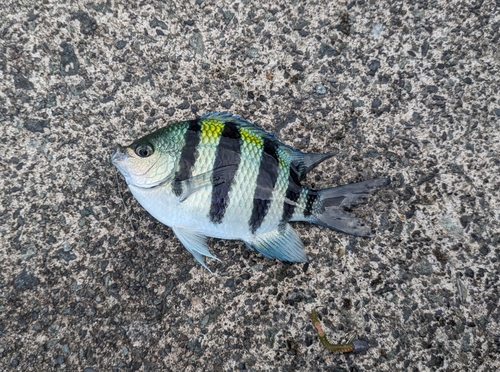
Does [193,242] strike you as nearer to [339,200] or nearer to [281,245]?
[281,245]

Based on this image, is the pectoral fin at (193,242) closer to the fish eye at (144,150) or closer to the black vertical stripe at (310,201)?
the fish eye at (144,150)

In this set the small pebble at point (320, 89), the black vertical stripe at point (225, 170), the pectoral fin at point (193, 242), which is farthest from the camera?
the small pebble at point (320, 89)

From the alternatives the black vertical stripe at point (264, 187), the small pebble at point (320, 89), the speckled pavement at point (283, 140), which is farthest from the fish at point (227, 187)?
the small pebble at point (320, 89)

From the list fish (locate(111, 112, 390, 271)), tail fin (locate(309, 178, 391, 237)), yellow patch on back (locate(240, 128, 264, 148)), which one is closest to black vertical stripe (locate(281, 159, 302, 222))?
fish (locate(111, 112, 390, 271))

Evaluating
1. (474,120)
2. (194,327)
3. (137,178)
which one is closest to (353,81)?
(474,120)

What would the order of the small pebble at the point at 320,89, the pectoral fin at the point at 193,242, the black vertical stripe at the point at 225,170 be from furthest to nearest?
the small pebble at the point at 320,89 → the pectoral fin at the point at 193,242 → the black vertical stripe at the point at 225,170

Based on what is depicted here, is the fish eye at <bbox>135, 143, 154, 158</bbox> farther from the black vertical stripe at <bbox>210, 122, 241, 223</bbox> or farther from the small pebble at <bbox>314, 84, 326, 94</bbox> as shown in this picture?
the small pebble at <bbox>314, 84, 326, 94</bbox>

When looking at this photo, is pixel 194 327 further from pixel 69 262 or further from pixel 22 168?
pixel 22 168
